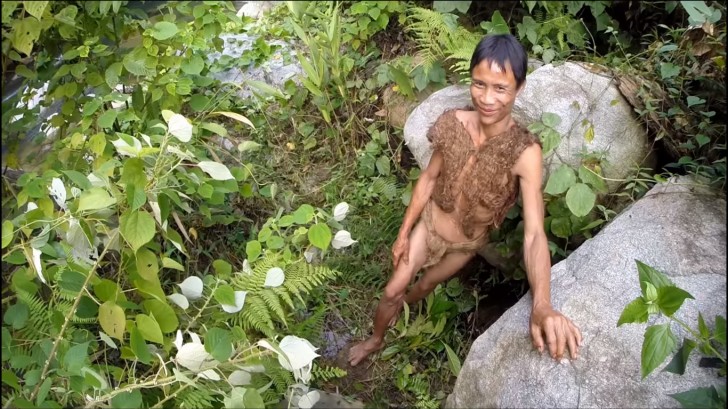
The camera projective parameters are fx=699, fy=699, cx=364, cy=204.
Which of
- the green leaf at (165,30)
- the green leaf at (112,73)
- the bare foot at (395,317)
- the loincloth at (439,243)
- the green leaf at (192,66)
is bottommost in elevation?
the bare foot at (395,317)

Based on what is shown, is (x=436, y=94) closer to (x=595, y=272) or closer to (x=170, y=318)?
(x=595, y=272)

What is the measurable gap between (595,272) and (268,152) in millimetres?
2379

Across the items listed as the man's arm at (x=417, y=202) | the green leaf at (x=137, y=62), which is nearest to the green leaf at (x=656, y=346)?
the man's arm at (x=417, y=202)

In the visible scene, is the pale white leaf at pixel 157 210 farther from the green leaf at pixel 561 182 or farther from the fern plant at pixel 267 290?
the green leaf at pixel 561 182

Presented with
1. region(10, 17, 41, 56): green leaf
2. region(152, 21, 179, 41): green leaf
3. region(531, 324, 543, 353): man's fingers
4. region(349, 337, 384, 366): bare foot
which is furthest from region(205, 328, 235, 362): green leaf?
region(152, 21, 179, 41): green leaf

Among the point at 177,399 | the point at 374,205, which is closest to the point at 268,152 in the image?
the point at 374,205

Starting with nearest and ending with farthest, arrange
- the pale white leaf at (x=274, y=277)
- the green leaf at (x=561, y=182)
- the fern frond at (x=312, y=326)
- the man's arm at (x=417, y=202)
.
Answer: the pale white leaf at (x=274, y=277)
the green leaf at (x=561, y=182)
the man's arm at (x=417, y=202)
the fern frond at (x=312, y=326)

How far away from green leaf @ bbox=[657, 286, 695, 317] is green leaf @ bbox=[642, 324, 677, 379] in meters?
0.06

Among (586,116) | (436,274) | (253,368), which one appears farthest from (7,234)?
(586,116)

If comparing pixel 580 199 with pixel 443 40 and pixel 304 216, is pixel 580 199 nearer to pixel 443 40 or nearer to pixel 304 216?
pixel 304 216

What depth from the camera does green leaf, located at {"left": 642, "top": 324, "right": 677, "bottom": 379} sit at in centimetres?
192

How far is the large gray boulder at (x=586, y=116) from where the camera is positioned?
3246 mm

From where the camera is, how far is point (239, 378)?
7.62 feet

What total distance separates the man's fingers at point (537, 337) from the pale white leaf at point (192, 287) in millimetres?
1260
